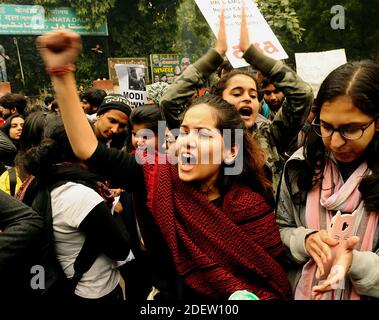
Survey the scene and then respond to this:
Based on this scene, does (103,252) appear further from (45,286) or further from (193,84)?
(193,84)

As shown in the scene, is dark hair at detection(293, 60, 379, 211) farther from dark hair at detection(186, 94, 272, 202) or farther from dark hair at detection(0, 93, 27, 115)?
dark hair at detection(0, 93, 27, 115)

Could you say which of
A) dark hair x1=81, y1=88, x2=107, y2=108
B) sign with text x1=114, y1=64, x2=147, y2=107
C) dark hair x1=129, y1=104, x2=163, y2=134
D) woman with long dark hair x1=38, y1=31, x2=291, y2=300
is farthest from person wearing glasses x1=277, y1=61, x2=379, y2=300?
dark hair x1=81, y1=88, x2=107, y2=108

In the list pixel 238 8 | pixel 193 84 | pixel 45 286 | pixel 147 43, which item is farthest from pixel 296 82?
pixel 147 43

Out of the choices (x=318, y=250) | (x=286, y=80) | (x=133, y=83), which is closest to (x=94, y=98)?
(x=133, y=83)

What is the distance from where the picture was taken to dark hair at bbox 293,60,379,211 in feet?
4.14

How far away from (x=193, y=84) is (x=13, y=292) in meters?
1.11

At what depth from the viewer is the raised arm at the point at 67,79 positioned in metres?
1.17

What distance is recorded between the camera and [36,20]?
15.7 meters

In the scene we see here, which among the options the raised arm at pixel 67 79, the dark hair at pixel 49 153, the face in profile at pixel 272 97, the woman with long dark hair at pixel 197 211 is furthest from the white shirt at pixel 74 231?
the face in profile at pixel 272 97

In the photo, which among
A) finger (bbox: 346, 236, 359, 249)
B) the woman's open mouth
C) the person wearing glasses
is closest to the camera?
finger (bbox: 346, 236, 359, 249)

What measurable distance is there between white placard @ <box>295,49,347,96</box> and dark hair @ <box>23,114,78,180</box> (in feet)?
6.81

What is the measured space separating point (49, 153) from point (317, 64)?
7.56 feet

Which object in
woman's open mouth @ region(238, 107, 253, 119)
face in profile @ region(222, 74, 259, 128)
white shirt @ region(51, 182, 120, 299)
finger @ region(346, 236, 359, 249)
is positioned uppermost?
face in profile @ region(222, 74, 259, 128)

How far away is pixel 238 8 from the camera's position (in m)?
2.57
